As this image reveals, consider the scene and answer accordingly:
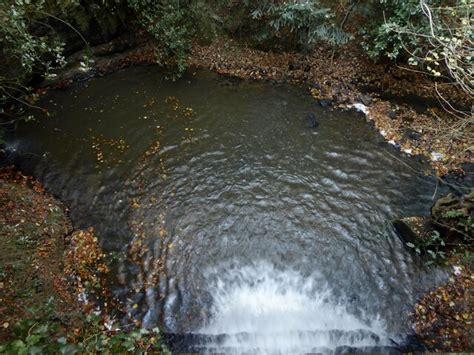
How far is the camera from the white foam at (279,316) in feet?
21.4

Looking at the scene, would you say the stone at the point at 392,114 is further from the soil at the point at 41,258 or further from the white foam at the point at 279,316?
the soil at the point at 41,258

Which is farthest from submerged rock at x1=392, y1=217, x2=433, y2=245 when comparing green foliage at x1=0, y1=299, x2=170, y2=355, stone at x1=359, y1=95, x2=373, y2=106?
green foliage at x1=0, y1=299, x2=170, y2=355

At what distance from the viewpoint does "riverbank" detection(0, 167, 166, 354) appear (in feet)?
18.3

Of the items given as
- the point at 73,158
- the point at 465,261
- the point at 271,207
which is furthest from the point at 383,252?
Result: the point at 73,158

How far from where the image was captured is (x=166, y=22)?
12125 mm

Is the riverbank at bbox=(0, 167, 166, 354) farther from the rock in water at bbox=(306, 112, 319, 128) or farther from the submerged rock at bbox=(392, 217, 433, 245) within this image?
the rock in water at bbox=(306, 112, 319, 128)

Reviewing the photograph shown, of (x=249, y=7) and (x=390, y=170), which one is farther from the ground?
(x=249, y=7)

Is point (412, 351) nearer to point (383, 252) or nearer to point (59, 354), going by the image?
point (383, 252)

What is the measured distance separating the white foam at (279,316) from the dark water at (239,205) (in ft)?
0.07

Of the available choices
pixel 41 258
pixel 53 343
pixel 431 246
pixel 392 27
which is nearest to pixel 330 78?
pixel 392 27

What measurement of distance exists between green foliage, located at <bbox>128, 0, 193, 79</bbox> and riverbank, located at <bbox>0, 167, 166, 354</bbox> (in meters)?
6.83

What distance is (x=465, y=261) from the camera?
7.40 metres

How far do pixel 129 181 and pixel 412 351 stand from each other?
25.5ft

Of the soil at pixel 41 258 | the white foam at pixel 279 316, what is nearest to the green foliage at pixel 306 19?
the white foam at pixel 279 316
